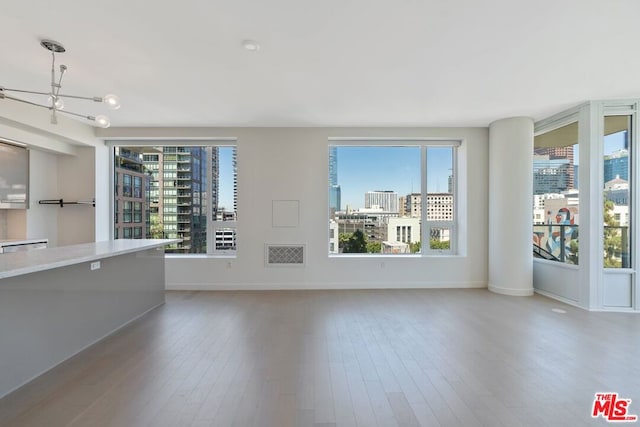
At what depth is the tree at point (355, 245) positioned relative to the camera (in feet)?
17.9

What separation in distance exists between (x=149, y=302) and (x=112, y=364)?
4.93 ft

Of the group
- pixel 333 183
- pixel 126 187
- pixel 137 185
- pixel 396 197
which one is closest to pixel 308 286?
pixel 333 183

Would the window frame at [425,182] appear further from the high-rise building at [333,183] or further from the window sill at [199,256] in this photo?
the window sill at [199,256]

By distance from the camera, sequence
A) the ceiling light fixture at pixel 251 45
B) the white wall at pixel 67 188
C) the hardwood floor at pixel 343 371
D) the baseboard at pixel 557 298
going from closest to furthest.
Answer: the hardwood floor at pixel 343 371, the ceiling light fixture at pixel 251 45, the baseboard at pixel 557 298, the white wall at pixel 67 188

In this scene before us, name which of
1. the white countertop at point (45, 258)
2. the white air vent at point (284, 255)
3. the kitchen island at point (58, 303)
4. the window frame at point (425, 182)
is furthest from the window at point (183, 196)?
the white countertop at point (45, 258)

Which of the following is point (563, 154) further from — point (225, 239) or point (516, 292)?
point (225, 239)

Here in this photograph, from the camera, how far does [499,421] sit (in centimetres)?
187

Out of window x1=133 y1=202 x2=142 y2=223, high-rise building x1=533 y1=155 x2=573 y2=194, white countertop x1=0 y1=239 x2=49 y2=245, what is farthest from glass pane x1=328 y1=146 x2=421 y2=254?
white countertop x1=0 y1=239 x2=49 y2=245

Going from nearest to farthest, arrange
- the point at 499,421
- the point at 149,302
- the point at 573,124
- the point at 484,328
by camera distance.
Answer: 1. the point at 499,421
2. the point at 484,328
3. the point at 149,302
4. the point at 573,124

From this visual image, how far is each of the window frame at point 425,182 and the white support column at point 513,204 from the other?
0.58m

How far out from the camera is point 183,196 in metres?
5.41

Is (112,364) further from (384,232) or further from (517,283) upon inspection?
(517,283)

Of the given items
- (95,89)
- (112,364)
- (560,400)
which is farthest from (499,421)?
(95,89)

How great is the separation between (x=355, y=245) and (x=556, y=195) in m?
3.18
